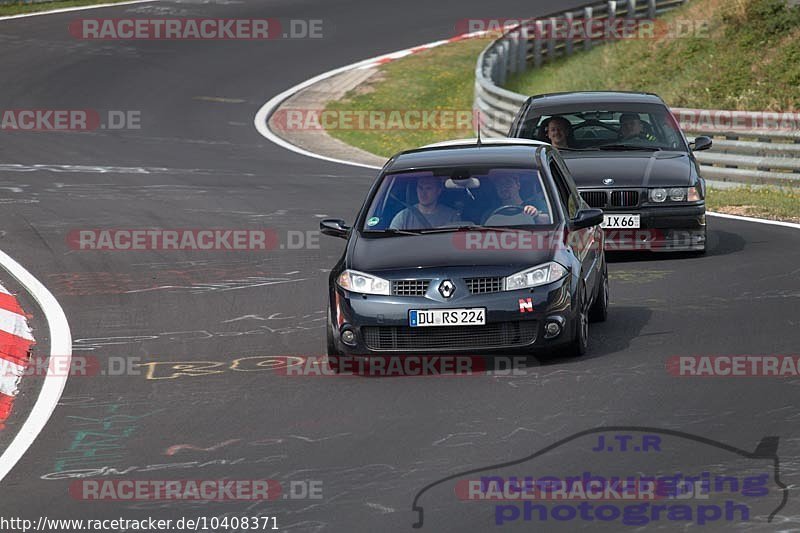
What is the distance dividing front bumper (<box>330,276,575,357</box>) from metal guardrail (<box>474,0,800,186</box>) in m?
11.3

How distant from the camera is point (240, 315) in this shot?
42.7 feet

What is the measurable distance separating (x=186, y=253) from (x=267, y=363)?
5.66m

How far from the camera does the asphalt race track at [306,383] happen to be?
786 centimetres

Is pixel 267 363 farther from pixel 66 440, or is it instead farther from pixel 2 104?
pixel 2 104

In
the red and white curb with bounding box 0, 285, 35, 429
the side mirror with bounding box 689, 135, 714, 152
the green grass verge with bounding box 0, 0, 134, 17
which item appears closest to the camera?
the red and white curb with bounding box 0, 285, 35, 429

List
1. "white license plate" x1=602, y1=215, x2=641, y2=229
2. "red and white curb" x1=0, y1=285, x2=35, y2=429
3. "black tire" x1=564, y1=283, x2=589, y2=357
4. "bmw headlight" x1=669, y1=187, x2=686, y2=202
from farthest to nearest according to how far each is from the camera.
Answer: "bmw headlight" x1=669, y1=187, x2=686, y2=202
"white license plate" x1=602, y1=215, x2=641, y2=229
"black tire" x1=564, y1=283, x2=589, y2=357
"red and white curb" x1=0, y1=285, x2=35, y2=429

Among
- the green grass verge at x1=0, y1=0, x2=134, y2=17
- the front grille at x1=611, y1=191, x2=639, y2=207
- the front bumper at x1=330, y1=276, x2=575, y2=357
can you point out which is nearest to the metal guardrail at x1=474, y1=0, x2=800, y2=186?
the front grille at x1=611, y1=191, x2=639, y2=207

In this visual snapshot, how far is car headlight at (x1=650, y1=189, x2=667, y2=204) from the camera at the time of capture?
1543cm

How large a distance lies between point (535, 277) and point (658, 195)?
17.2 feet

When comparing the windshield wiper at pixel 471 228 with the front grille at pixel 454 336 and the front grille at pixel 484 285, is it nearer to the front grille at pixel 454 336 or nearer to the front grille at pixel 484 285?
the front grille at pixel 484 285

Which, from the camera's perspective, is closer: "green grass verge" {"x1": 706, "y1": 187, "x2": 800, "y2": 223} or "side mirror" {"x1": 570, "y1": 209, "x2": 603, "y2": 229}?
"side mirror" {"x1": 570, "y1": 209, "x2": 603, "y2": 229}

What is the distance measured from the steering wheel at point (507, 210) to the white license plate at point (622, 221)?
412cm

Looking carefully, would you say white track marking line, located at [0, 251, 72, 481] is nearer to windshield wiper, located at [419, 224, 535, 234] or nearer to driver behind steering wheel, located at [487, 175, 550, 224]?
windshield wiper, located at [419, 224, 535, 234]

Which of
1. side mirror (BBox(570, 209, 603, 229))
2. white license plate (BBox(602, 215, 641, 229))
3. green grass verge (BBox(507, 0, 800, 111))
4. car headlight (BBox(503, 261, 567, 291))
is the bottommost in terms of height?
white license plate (BBox(602, 215, 641, 229))
